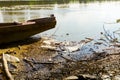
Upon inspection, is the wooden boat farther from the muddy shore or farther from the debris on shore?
the muddy shore

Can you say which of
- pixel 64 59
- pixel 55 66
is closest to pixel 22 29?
pixel 64 59

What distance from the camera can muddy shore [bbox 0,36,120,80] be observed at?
362 inches

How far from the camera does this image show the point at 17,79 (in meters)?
9.04

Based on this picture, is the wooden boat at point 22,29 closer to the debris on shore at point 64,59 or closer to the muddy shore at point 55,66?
the debris on shore at point 64,59

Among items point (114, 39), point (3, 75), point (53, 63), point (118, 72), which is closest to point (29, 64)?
point (53, 63)

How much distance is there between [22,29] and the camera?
45.3 feet

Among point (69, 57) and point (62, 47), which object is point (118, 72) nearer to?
point (69, 57)

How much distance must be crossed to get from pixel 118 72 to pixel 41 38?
23.3 feet

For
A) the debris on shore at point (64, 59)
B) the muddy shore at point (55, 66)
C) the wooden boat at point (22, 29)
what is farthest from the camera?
the wooden boat at point (22, 29)

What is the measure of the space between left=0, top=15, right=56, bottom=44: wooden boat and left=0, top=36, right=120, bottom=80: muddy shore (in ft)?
2.34

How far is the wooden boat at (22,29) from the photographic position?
13.1 metres

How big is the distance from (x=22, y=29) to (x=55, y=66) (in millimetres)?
4132

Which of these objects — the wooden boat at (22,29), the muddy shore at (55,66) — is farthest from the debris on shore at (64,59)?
the wooden boat at (22,29)

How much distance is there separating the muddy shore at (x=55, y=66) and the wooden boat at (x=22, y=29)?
714 millimetres
